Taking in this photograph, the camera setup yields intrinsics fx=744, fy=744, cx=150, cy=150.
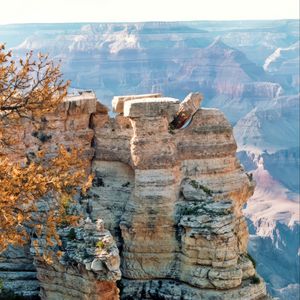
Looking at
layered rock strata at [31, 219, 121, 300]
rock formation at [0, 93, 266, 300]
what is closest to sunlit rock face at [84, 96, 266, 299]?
rock formation at [0, 93, 266, 300]

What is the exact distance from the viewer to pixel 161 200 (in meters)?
28.6

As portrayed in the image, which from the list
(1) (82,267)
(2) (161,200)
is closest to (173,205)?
(2) (161,200)

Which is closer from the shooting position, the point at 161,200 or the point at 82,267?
the point at 82,267

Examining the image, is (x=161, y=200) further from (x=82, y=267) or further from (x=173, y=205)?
(x=82, y=267)

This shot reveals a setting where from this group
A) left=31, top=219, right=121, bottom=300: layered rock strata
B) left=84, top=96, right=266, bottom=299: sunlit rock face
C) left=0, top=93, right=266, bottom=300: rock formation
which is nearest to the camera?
left=31, top=219, right=121, bottom=300: layered rock strata

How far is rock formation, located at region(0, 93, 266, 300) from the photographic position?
2772 cm

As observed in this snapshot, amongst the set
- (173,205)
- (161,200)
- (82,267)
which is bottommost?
(82,267)

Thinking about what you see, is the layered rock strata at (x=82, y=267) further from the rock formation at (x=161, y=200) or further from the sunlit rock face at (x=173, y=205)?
the sunlit rock face at (x=173, y=205)

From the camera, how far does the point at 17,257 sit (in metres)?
28.3

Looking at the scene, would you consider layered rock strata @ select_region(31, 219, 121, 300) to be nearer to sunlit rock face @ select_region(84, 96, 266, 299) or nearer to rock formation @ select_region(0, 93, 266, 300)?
rock formation @ select_region(0, 93, 266, 300)

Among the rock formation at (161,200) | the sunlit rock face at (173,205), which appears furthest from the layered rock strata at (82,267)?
the sunlit rock face at (173,205)

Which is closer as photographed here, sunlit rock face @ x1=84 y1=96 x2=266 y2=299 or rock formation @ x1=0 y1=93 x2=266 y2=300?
rock formation @ x1=0 y1=93 x2=266 y2=300

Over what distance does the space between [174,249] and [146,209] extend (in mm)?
1883

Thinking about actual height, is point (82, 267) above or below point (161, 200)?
below
